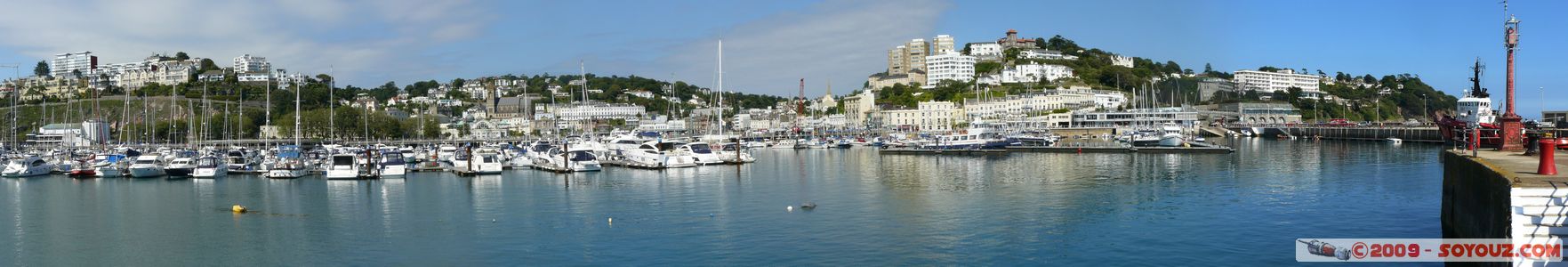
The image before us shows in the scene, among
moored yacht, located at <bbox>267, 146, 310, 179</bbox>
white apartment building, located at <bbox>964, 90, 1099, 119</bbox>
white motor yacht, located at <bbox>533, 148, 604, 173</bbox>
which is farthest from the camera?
white apartment building, located at <bbox>964, 90, 1099, 119</bbox>

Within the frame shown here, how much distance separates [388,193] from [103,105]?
10752cm

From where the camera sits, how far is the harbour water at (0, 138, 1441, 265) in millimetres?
18672

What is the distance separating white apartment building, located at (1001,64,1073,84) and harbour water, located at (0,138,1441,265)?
102 metres

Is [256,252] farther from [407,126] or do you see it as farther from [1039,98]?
[1039,98]

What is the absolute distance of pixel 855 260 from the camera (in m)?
17.5

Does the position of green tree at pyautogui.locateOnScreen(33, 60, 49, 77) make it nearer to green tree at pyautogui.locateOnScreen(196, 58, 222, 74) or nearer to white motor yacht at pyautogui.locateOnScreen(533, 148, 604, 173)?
green tree at pyautogui.locateOnScreen(196, 58, 222, 74)

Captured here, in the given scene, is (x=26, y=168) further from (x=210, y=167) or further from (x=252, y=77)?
(x=252, y=77)

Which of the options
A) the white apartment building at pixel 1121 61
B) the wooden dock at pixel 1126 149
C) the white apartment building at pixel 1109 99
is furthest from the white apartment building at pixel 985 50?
the wooden dock at pixel 1126 149

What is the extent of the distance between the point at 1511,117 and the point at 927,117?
4088 inches

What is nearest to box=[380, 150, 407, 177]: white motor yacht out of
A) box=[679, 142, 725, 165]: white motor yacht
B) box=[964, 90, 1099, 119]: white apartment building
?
box=[679, 142, 725, 165]: white motor yacht

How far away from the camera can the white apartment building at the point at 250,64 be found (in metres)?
178

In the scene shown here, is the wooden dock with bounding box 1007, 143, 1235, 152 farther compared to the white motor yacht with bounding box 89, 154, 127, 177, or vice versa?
the wooden dock with bounding box 1007, 143, 1235, 152

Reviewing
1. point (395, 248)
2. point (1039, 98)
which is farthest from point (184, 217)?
point (1039, 98)

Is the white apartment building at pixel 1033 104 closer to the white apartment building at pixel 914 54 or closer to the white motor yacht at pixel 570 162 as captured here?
the white apartment building at pixel 914 54
